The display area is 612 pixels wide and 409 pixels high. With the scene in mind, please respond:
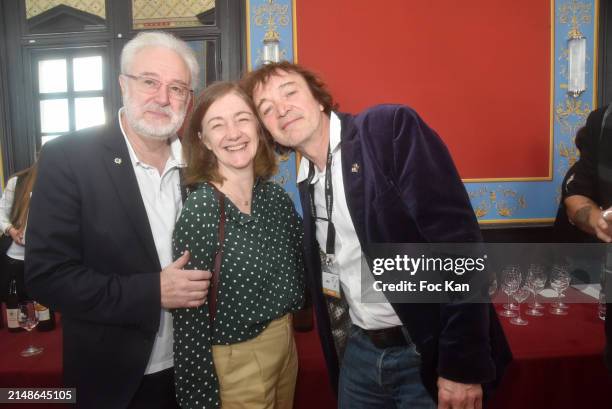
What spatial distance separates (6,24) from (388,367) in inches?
171

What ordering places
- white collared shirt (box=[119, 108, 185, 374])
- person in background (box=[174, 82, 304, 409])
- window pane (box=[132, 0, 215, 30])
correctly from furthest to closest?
window pane (box=[132, 0, 215, 30]) < white collared shirt (box=[119, 108, 185, 374]) < person in background (box=[174, 82, 304, 409])

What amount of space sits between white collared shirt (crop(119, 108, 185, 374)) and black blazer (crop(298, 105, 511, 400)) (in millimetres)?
582

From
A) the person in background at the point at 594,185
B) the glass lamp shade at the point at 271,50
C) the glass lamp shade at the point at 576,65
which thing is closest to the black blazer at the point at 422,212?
the person in background at the point at 594,185

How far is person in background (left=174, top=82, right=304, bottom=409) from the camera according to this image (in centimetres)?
117

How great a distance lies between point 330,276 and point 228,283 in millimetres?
330

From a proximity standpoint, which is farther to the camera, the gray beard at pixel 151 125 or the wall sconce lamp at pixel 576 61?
the wall sconce lamp at pixel 576 61

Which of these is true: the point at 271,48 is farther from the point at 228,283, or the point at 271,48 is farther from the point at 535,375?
the point at 535,375

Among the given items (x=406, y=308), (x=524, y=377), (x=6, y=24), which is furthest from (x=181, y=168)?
(x=6, y=24)

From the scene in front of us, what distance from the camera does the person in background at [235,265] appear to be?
1168 mm

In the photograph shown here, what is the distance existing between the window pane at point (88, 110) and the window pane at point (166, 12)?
88 centimetres

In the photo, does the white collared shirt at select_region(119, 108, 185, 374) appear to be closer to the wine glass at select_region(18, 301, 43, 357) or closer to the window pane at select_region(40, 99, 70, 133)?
the wine glass at select_region(18, 301, 43, 357)

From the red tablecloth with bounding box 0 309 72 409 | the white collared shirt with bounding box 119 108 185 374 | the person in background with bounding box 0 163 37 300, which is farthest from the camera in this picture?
the person in background with bounding box 0 163 37 300

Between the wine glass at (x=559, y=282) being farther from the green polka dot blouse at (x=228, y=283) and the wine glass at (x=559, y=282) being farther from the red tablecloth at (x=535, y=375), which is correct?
the green polka dot blouse at (x=228, y=283)
